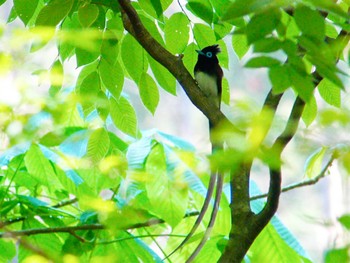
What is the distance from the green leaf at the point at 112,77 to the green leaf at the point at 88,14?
0.61ft

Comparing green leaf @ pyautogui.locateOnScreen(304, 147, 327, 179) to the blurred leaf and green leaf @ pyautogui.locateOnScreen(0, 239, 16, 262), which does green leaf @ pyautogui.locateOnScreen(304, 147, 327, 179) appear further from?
green leaf @ pyautogui.locateOnScreen(0, 239, 16, 262)

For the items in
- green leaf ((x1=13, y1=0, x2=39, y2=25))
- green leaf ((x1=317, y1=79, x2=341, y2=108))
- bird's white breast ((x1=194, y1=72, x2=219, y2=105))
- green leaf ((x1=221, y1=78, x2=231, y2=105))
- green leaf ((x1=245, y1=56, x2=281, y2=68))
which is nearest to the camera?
green leaf ((x1=245, y1=56, x2=281, y2=68))

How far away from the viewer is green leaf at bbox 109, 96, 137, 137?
1.42 metres

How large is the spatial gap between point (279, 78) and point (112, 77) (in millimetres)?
631

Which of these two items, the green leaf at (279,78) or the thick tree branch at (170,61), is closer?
the green leaf at (279,78)

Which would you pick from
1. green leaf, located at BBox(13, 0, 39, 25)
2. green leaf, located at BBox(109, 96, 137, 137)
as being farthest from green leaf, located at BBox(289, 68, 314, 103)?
green leaf, located at BBox(109, 96, 137, 137)

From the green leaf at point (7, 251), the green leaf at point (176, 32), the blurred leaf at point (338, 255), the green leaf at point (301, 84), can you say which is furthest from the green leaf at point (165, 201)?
the blurred leaf at point (338, 255)

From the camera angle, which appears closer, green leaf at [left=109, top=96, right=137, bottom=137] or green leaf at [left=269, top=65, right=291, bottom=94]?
green leaf at [left=269, top=65, right=291, bottom=94]

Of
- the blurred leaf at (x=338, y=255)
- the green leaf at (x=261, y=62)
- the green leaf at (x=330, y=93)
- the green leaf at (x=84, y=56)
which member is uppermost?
the green leaf at (x=84, y=56)

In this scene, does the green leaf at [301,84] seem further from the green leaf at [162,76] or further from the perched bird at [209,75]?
the perched bird at [209,75]

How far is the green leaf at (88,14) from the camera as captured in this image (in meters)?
1.13

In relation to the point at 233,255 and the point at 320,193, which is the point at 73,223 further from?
the point at 320,193

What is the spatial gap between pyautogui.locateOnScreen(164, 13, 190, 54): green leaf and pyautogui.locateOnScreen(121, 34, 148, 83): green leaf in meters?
0.06

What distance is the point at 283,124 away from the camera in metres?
0.74
